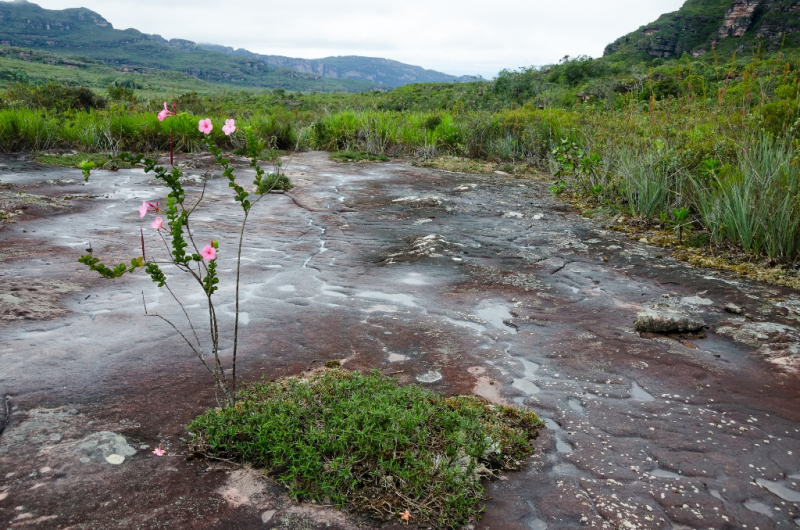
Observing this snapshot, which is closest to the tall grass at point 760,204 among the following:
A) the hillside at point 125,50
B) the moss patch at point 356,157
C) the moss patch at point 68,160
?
the moss patch at point 356,157

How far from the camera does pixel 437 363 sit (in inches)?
117

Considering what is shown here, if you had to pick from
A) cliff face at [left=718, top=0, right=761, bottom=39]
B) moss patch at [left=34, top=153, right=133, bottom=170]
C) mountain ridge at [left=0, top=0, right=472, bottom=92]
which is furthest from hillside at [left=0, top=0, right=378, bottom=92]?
moss patch at [left=34, top=153, right=133, bottom=170]

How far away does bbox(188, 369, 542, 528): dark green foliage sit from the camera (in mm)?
1885

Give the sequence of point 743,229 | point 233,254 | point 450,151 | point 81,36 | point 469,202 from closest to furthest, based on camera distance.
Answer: point 743,229 < point 233,254 < point 469,202 < point 450,151 < point 81,36

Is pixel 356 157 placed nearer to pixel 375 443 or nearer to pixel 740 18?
pixel 375 443

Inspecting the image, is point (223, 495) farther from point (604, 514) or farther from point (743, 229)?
point (743, 229)

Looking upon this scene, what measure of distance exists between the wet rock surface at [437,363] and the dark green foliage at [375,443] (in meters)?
0.09

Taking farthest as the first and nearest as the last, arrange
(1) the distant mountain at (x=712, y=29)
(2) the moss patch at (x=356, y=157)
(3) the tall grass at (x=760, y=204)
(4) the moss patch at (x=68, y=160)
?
(1) the distant mountain at (x=712, y=29)
(2) the moss patch at (x=356, y=157)
(4) the moss patch at (x=68, y=160)
(3) the tall grass at (x=760, y=204)

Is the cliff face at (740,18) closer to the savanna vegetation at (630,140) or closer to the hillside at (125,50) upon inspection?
the savanna vegetation at (630,140)

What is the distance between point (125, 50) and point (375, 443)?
467 ft

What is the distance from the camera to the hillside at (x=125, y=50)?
108375mm

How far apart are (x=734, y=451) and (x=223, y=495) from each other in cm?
201

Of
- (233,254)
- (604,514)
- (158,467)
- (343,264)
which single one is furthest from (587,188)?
(158,467)

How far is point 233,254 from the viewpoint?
505cm
